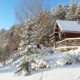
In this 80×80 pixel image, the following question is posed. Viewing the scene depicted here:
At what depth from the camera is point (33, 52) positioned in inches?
440

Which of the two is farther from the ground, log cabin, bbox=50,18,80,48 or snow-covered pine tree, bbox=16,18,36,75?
log cabin, bbox=50,18,80,48

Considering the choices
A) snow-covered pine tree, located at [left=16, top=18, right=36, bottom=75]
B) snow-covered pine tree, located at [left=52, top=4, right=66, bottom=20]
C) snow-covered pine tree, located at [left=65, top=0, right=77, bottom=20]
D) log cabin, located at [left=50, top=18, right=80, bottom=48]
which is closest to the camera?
snow-covered pine tree, located at [left=16, top=18, right=36, bottom=75]

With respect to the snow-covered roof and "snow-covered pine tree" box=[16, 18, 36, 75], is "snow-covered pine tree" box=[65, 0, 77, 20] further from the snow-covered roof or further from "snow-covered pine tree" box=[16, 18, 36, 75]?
"snow-covered pine tree" box=[16, 18, 36, 75]

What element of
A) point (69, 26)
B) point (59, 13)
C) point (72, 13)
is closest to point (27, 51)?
point (69, 26)

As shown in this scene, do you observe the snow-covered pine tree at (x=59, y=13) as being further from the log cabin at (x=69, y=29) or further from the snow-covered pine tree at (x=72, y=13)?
the log cabin at (x=69, y=29)

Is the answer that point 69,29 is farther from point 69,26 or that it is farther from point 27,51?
point 27,51

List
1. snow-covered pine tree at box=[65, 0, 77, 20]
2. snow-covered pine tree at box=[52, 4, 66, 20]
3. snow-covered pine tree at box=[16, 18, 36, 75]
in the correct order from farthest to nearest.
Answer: snow-covered pine tree at box=[52, 4, 66, 20], snow-covered pine tree at box=[65, 0, 77, 20], snow-covered pine tree at box=[16, 18, 36, 75]

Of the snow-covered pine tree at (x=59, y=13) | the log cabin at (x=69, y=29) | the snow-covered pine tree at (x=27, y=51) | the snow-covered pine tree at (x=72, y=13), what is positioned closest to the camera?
the snow-covered pine tree at (x=27, y=51)

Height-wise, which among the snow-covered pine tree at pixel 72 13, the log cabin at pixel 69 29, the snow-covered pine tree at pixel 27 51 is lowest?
the snow-covered pine tree at pixel 27 51

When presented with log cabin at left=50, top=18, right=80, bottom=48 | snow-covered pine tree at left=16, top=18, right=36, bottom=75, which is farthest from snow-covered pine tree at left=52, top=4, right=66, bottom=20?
snow-covered pine tree at left=16, top=18, right=36, bottom=75

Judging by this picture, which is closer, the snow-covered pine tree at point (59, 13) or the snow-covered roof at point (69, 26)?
the snow-covered roof at point (69, 26)

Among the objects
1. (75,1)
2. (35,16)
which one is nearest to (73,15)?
(75,1)

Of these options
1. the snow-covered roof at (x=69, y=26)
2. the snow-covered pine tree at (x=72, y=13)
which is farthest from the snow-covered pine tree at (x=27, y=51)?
the snow-covered pine tree at (x=72, y=13)

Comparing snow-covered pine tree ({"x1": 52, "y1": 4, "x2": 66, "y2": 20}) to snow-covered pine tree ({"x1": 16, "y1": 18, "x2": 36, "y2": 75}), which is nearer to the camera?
snow-covered pine tree ({"x1": 16, "y1": 18, "x2": 36, "y2": 75})
